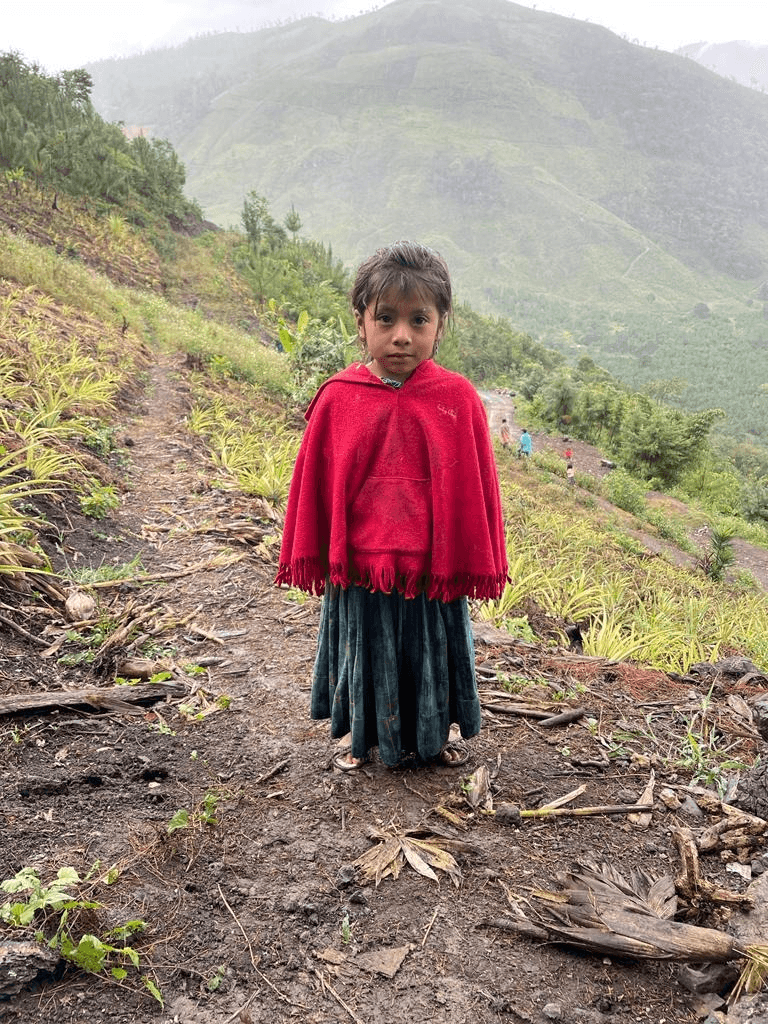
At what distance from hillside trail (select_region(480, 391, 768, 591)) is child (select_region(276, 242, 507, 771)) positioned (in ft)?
44.6

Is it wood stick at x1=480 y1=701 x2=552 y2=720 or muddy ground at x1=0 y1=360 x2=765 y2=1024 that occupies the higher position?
wood stick at x1=480 y1=701 x2=552 y2=720

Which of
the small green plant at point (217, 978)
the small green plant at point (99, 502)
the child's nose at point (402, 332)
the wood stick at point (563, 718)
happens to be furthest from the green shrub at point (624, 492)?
the small green plant at point (217, 978)

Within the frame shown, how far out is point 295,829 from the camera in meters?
2.12

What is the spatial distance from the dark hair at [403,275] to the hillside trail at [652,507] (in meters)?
13.9

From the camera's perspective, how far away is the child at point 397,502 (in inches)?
79.7

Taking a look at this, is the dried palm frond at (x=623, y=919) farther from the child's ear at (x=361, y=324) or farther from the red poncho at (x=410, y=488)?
the child's ear at (x=361, y=324)

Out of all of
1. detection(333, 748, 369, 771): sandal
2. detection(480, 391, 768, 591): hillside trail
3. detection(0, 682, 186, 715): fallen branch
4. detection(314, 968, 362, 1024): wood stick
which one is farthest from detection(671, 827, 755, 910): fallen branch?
detection(480, 391, 768, 591): hillside trail

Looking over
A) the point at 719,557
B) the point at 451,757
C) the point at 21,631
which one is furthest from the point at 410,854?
the point at 719,557

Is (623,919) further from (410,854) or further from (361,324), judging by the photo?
(361,324)

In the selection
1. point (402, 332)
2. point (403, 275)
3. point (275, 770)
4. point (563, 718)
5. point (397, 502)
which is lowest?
point (275, 770)

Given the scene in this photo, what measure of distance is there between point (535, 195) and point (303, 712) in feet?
730

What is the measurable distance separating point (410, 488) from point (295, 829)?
1231mm

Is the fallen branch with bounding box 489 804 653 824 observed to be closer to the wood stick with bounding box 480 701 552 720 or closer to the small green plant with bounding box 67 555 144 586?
the wood stick with bounding box 480 701 552 720

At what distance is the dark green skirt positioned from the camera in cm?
224
